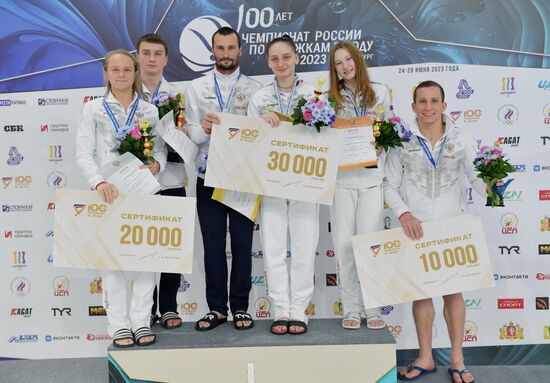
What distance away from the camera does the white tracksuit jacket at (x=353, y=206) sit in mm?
3162

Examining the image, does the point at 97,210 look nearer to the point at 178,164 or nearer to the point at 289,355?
the point at 178,164

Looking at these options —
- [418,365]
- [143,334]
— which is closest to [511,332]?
[418,365]

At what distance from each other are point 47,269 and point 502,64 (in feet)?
12.9

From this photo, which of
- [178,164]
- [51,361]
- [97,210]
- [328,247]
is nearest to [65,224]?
[97,210]

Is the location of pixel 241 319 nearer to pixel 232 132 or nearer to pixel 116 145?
pixel 232 132

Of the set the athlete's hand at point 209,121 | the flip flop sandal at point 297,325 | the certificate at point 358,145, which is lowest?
the flip flop sandal at point 297,325

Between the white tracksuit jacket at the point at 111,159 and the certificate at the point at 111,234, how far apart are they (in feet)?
0.44

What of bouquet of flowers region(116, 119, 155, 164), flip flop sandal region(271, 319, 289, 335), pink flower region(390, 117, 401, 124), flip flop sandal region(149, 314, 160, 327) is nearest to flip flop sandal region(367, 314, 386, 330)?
flip flop sandal region(271, 319, 289, 335)

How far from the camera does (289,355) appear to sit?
295 cm

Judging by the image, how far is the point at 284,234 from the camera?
3166mm

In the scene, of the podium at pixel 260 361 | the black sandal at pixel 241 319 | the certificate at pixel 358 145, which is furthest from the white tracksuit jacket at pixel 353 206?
the black sandal at pixel 241 319

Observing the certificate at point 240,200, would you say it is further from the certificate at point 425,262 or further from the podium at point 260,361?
the podium at point 260,361

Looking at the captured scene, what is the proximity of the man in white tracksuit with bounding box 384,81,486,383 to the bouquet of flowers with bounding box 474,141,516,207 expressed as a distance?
10cm

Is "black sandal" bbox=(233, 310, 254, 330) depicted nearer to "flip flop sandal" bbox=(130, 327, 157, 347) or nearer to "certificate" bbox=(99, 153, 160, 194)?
"flip flop sandal" bbox=(130, 327, 157, 347)
